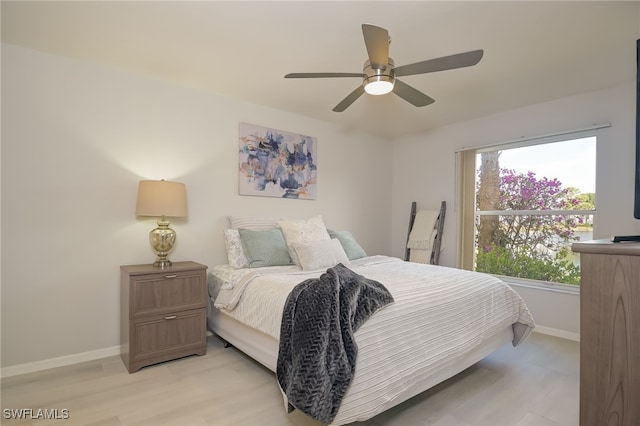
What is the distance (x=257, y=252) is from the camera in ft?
9.97

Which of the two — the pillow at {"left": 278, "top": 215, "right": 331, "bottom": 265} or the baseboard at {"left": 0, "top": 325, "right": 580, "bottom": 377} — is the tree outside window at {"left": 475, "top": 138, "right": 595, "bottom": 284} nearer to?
the pillow at {"left": 278, "top": 215, "right": 331, "bottom": 265}

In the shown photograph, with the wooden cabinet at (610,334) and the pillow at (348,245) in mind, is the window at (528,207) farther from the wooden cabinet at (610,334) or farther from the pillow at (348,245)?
the wooden cabinet at (610,334)

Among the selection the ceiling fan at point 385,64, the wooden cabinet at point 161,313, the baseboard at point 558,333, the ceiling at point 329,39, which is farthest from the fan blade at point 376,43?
the baseboard at point 558,333

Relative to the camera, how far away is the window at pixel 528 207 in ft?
10.9

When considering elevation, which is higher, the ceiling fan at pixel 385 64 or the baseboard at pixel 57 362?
the ceiling fan at pixel 385 64

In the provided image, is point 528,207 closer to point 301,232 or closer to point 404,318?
point 301,232

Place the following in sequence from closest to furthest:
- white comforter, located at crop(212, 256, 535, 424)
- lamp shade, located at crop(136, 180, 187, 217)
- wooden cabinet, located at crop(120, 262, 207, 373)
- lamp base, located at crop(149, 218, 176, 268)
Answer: white comforter, located at crop(212, 256, 535, 424), wooden cabinet, located at crop(120, 262, 207, 373), lamp shade, located at crop(136, 180, 187, 217), lamp base, located at crop(149, 218, 176, 268)

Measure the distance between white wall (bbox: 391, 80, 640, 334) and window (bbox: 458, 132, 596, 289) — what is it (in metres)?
0.12

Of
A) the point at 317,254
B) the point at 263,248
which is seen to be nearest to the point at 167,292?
the point at 263,248

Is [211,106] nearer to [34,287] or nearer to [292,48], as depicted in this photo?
[292,48]

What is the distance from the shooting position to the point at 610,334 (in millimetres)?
958

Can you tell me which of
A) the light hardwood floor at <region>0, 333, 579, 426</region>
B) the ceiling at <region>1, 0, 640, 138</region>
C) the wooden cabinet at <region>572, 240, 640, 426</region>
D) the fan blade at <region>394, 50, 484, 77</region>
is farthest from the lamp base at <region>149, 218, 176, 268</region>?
the wooden cabinet at <region>572, 240, 640, 426</region>

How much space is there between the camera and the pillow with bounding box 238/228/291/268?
3.02 meters

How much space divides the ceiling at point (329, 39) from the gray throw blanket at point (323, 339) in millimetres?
1658
